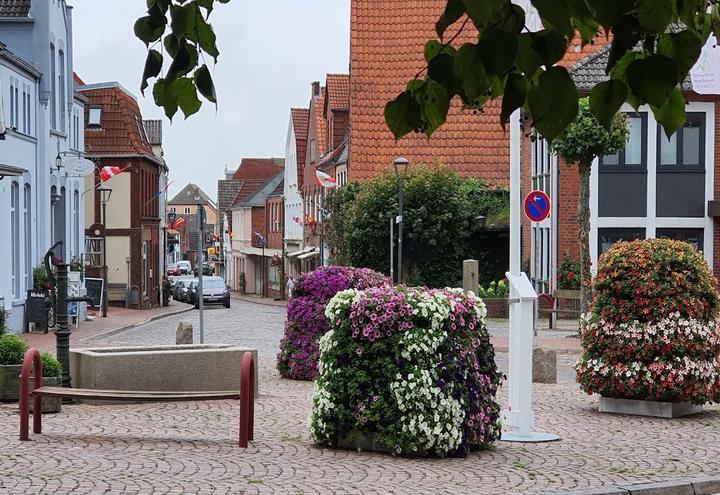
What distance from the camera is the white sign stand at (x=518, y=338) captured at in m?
12.7

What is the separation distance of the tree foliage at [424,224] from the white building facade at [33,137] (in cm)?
943

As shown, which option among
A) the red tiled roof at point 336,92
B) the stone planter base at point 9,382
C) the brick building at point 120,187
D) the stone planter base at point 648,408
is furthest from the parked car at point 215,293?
the stone planter base at point 648,408

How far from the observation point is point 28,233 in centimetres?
3506

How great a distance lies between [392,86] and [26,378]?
132 ft

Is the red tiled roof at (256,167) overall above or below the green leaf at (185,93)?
above

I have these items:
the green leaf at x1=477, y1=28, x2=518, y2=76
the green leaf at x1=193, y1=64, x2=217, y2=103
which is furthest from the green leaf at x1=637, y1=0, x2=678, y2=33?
the green leaf at x1=193, y1=64, x2=217, y2=103

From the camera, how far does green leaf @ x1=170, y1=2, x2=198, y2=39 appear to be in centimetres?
418

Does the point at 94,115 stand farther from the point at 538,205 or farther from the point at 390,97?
the point at 538,205

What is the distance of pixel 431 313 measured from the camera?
11.3 meters

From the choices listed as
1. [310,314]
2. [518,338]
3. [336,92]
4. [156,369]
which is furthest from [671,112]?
[336,92]

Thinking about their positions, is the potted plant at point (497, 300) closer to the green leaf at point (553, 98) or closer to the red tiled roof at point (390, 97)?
the red tiled roof at point (390, 97)

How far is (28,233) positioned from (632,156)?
53.9ft

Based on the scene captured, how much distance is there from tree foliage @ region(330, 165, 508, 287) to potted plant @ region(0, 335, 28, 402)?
27934mm

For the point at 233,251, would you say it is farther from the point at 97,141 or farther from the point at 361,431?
the point at 361,431
